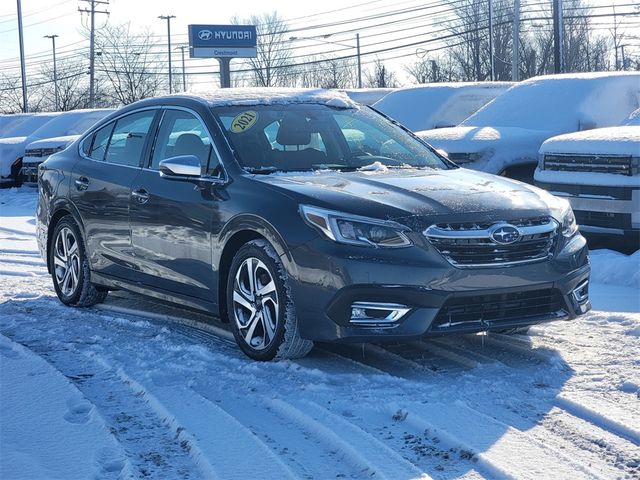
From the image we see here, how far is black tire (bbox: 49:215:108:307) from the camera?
7.59 meters

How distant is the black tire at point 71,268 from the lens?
7.59m

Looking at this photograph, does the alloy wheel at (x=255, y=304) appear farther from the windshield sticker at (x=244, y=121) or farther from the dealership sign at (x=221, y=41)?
the dealership sign at (x=221, y=41)

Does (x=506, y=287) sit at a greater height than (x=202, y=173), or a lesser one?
lesser

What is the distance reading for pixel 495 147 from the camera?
11.2m

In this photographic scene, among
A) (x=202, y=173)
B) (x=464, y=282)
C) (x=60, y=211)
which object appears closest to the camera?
(x=464, y=282)

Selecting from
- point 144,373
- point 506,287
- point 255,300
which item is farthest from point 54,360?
point 506,287

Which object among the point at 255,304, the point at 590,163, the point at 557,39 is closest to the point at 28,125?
the point at 557,39

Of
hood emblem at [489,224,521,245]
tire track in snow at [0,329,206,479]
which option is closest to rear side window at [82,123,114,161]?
tire track in snow at [0,329,206,479]

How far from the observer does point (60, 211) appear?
25.8ft

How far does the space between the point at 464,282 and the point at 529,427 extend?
3.19 ft

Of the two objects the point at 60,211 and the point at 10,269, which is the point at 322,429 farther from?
the point at 10,269

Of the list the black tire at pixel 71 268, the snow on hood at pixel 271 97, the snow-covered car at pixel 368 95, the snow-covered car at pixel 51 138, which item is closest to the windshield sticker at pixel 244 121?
the snow on hood at pixel 271 97

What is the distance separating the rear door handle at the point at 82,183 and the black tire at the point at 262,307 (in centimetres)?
206

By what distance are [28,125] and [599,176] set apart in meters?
22.3
